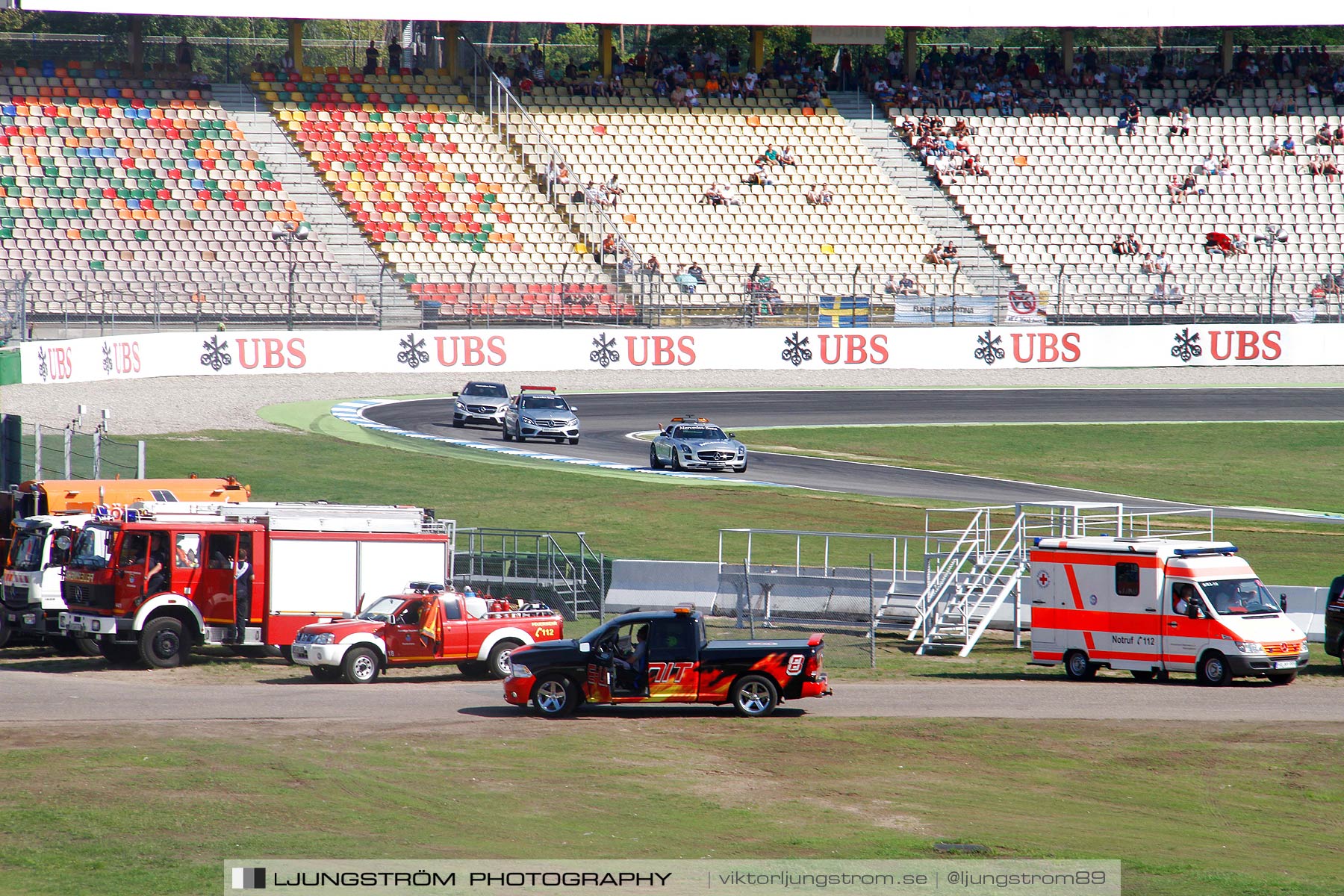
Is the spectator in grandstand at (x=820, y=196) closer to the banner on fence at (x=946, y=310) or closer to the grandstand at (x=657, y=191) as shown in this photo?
the grandstand at (x=657, y=191)

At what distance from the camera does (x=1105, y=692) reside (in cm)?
1981

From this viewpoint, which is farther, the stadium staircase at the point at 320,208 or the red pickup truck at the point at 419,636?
the stadium staircase at the point at 320,208

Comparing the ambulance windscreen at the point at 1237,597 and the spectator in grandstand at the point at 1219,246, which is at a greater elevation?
the spectator in grandstand at the point at 1219,246

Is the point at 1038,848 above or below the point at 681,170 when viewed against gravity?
below

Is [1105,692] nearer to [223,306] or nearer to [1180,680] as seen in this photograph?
[1180,680]

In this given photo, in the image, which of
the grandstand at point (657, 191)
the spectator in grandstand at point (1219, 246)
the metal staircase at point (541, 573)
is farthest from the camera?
the spectator in grandstand at point (1219, 246)

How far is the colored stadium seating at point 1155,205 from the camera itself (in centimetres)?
5475

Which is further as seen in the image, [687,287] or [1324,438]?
[687,287]

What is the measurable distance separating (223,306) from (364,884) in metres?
39.2

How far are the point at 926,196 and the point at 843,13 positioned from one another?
7.64 metres

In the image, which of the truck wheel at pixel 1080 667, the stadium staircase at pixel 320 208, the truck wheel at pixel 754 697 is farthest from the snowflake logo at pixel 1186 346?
the truck wheel at pixel 754 697

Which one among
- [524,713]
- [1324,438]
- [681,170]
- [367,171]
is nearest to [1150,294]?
[1324,438]

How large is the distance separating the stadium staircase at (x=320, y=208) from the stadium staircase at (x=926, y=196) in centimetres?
1941

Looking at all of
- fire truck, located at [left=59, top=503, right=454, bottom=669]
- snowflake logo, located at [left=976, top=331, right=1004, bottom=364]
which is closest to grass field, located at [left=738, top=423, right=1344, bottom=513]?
snowflake logo, located at [left=976, top=331, right=1004, bottom=364]
